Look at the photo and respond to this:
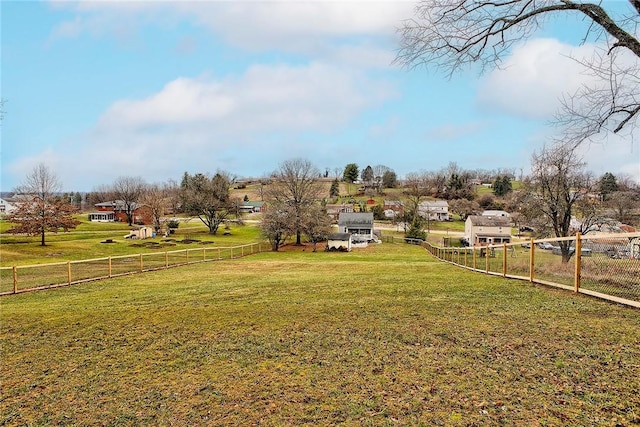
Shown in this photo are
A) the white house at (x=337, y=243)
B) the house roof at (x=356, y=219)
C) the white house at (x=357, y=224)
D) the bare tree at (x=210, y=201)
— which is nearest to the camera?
the white house at (x=337, y=243)

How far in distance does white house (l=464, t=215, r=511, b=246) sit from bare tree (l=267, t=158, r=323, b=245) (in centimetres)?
2579

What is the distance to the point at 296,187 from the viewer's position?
49000 millimetres

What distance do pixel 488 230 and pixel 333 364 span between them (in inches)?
2354

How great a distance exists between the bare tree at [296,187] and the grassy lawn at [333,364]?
3963 centimetres

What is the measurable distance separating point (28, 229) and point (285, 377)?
151 feet

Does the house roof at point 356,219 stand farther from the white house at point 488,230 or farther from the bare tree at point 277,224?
the bare tree at point 277,224

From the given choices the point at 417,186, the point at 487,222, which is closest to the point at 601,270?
the point at 487,222

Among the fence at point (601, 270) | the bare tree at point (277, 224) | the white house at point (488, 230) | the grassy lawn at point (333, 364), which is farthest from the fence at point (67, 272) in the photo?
the white house at point (488, 230)

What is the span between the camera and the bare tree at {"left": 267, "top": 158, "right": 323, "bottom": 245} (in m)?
48.3

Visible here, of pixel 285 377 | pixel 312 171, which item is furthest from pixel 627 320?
pixel 312 171

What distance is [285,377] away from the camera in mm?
4020

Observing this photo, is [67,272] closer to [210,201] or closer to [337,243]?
[337,243]

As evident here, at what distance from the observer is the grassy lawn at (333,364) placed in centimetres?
328

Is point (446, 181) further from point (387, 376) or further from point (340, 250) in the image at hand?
point (387, 376)
